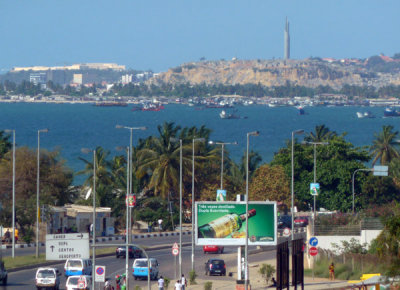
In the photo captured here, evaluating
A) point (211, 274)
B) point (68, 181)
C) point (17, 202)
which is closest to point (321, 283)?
point (211, 274)

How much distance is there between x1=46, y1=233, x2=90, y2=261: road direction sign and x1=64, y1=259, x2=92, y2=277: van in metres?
12.6

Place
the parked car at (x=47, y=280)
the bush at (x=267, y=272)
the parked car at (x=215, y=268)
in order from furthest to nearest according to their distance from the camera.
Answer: the parked car at (x=215, y=268) → the bush at (x=267, y=272) → the parked car at (x=47, y=280)

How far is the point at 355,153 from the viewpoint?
281 feet

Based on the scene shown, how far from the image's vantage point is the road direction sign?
32.0 metres

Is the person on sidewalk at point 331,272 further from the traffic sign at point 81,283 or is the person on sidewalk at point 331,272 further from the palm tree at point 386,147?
the palm tree at point 386,147

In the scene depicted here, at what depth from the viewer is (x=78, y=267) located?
45.1 metres

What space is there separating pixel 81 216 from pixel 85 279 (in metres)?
31.4

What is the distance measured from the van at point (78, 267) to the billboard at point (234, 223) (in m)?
6.33

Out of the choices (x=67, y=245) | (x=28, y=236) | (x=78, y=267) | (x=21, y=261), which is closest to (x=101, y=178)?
(x=28, y=236)

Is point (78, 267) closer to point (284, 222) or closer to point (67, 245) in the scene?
point (67, 245)

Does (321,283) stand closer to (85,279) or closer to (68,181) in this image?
(85,279)

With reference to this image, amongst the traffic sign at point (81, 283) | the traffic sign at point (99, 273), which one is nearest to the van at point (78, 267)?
the traffic sign at point (81, 283)

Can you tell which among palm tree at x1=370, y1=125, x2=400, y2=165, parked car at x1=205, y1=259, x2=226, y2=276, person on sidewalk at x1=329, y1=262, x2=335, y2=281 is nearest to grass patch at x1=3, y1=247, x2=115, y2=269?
parked car at x1=205, y1=259, x2=226, y2=276

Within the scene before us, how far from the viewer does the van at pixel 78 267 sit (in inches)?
1768
